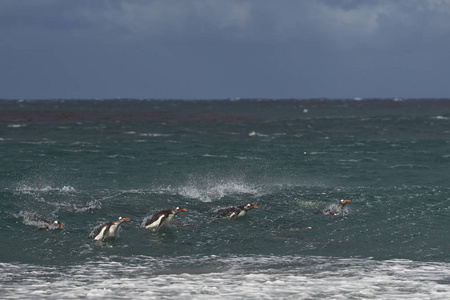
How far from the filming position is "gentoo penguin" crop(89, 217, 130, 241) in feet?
56.6

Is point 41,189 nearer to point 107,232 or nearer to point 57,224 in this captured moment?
point 57,224

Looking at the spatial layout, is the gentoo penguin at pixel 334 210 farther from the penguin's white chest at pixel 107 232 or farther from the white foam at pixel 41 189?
the white foam at pixel 41 189

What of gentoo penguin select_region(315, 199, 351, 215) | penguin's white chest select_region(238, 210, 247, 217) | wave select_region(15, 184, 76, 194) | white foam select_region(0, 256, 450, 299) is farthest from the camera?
wave select_region(15, 184, 76, 194)

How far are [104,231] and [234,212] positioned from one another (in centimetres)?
427

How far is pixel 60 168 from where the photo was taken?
→ 32.9m

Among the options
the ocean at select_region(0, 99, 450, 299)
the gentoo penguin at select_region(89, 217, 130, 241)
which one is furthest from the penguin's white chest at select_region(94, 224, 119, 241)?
the ocean at select_region(0, 99, 450, 299)

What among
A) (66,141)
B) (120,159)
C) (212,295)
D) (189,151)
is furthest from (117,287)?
(66,141)

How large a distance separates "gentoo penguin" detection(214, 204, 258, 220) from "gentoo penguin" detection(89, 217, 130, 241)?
3484 millimetres

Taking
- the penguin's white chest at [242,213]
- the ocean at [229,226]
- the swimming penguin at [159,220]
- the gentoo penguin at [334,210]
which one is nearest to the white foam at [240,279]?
the ocean at [229,226]

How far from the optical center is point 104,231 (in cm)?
1738

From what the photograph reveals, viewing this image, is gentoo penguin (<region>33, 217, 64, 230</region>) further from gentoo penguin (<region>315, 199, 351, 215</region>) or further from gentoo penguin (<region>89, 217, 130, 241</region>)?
gentoo penguin (<region>315, 199, 351, 215</region>)

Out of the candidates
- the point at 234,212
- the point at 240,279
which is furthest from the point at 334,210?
the point at 240,279

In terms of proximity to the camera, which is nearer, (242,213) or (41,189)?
(242,213)

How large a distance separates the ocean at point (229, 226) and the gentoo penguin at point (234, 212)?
0.23 m
